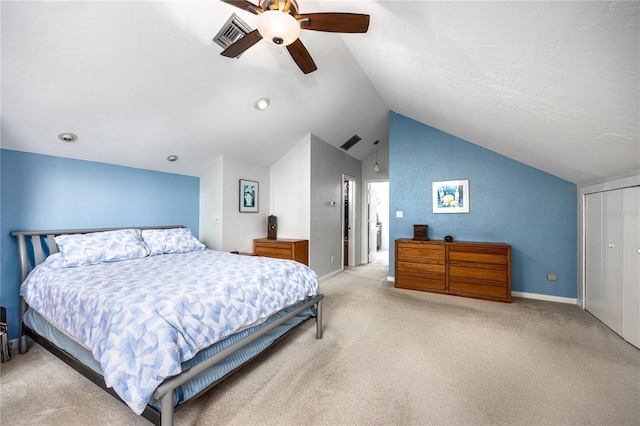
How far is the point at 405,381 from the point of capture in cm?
196

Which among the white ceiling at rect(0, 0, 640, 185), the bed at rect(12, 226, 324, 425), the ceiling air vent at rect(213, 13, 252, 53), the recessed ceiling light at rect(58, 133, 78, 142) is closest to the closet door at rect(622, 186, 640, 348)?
the white ceiling at rect(0, 0, 640, 185)

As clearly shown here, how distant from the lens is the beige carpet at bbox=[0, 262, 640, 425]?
1.63 metres

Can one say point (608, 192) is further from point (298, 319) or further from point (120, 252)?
point (120, 252)

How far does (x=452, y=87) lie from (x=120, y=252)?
3.82 metres

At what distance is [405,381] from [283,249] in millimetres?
2646

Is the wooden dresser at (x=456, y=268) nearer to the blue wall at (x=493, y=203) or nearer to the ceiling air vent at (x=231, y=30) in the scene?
the blue wall at (x=493, y=203)

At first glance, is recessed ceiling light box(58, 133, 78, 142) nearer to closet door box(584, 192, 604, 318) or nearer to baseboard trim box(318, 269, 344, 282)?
baseboard trim box(318, 269, 344, 282)

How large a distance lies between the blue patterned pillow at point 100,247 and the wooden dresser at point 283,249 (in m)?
1.70

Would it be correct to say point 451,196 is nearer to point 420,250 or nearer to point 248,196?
point 420,250

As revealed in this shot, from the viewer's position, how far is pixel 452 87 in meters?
2.67

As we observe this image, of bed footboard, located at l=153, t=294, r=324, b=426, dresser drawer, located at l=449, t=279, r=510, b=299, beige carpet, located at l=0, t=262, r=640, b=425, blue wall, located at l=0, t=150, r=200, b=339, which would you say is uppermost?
blue wall, located at l=0, t=150, r=200, b=339

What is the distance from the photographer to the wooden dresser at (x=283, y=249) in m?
4.16

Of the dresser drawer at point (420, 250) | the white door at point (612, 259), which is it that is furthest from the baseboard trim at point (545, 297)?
the dresser drawer at point (420, 250)

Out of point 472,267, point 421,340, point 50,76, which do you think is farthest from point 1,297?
point 472,267
